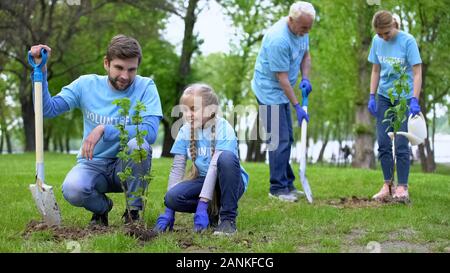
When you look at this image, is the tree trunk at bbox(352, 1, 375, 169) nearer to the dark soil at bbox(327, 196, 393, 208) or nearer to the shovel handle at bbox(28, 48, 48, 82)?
the dark soil at bbox(327, 196, 393, 208)

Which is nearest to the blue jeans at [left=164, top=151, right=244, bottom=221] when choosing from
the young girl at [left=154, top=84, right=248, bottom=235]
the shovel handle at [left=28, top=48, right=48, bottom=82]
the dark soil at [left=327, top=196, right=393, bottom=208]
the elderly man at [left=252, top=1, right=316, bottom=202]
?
the young girl at [left=154, top=84, right=248, bottom=235]

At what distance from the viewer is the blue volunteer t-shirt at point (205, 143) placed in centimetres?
398

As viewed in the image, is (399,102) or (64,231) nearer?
(64,231)

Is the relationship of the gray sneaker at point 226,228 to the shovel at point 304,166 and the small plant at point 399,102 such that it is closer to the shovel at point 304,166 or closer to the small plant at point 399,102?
the shovel at point 304,166

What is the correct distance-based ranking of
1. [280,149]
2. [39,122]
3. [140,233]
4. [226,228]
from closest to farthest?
[140,233] < [39,122] < [226,228] < [280,149]

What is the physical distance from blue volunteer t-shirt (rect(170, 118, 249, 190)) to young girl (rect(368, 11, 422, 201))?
89.2 inches

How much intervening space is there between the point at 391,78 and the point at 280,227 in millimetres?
2471

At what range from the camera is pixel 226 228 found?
3.82 meters

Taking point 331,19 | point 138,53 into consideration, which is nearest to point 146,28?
point 331,19

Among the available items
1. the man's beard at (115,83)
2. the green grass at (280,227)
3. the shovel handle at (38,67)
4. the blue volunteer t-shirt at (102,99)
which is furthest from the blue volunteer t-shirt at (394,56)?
the shovel handle at (38,67)

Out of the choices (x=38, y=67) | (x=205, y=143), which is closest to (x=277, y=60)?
(x=205, y=143)

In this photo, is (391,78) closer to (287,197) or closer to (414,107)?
(414,107)

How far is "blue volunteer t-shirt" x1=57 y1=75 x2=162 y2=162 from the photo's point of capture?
4016mm
